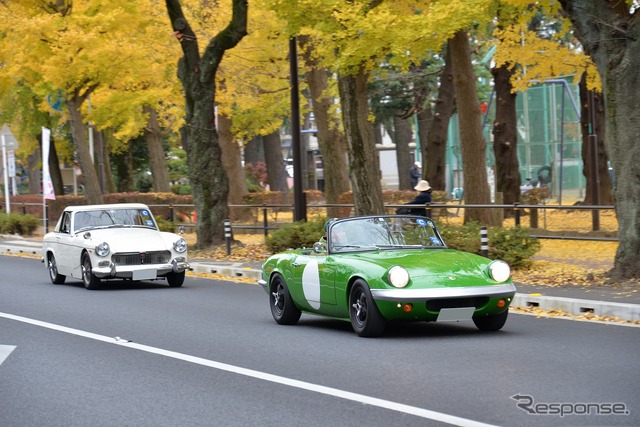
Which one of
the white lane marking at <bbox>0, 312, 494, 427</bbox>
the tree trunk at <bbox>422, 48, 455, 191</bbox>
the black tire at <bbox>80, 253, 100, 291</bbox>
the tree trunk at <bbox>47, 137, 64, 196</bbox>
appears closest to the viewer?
the white lane marking at <bbox>0, 312, 494, 427</bbox>

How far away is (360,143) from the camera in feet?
71.3

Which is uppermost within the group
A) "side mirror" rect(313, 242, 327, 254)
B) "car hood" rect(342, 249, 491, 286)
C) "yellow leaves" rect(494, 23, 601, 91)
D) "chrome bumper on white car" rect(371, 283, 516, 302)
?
"yellow leaves" rect(494, 23, 601, 91)

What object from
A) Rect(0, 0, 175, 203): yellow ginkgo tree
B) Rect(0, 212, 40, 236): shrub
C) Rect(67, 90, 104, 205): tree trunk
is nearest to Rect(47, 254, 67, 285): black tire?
Rect(0, 0, 175, 203): yellow ginkgo tree

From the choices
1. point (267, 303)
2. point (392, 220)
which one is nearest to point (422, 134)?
point (267, 303)

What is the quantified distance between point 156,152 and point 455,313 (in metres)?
36.9

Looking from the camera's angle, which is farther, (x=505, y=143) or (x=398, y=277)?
(x=505, y=143)

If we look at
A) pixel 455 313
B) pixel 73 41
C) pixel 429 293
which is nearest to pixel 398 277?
pixel 429 293

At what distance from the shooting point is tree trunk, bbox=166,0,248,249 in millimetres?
26906

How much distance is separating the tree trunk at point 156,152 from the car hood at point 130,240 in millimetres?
26411

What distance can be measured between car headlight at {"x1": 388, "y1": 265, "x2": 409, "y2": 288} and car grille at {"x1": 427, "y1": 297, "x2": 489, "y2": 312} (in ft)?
1.05

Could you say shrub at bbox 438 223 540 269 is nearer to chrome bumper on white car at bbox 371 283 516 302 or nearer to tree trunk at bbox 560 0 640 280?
tree trunk at bbox 560 0 640 280

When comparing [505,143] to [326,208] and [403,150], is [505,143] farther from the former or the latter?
[403,150]

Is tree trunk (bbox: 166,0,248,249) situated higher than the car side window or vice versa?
tree trunk (bbox: 166,0,248,249)

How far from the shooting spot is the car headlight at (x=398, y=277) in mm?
11164
